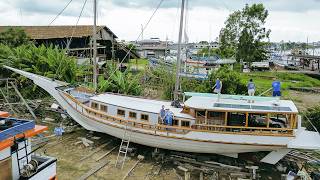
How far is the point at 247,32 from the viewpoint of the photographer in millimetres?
42438

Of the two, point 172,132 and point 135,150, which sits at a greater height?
point 172,132

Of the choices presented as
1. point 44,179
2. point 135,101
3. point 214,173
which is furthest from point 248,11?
point 44,179

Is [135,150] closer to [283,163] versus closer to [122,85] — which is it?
[283,163]

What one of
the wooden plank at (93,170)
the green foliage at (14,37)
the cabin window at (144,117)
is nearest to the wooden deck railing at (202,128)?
the cabin window at (144,117)

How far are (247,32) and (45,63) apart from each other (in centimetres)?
2715

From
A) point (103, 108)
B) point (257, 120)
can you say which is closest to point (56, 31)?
point (103, 108)

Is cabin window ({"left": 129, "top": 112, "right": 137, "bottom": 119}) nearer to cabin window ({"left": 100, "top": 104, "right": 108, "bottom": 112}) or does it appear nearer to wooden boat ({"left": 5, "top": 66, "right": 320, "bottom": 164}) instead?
wooden boat ({"left": 5, "top": 66, "right": 320, "bottom": 164})

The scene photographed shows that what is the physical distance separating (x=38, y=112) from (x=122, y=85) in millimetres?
5860

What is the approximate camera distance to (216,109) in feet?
45.5

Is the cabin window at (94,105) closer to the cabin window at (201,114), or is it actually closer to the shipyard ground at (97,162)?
the shipyard ground at (97,162)

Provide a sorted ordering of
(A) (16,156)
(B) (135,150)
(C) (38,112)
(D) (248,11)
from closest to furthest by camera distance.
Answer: (A) (16,156), (B) (135,150), (C) (38,112), (D) (248,11)

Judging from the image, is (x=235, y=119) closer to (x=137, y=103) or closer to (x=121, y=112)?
(x=137, y=103)

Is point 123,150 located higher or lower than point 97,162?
higher

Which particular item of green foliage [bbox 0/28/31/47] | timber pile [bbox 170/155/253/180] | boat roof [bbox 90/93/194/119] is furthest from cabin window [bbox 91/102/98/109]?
green foliage [bbox 0/28/31/47]
